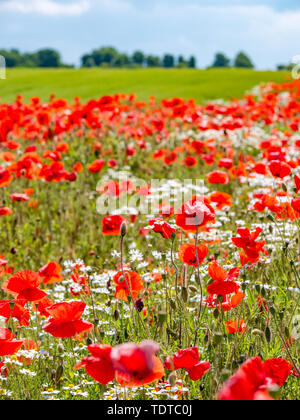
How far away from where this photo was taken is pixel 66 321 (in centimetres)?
197

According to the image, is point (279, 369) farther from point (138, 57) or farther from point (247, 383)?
point (138, 57)

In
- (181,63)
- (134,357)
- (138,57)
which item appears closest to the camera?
(134,357)

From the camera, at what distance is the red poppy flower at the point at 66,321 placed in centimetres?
194

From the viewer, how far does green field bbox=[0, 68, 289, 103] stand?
91.0 ft

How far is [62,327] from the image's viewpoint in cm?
197

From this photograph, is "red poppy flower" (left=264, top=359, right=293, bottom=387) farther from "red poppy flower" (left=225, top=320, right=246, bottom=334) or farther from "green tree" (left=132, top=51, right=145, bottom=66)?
"green tree" (left=132, top=51, right=145, bottom=66)

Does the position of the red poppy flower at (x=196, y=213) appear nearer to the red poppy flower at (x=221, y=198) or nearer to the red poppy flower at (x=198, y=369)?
the red poppy flower at (x=198, y=369)

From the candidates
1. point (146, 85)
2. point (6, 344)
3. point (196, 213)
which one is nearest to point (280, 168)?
point (196, 213)

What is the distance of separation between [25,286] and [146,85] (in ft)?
99.9

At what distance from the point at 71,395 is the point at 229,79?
31.8 meters

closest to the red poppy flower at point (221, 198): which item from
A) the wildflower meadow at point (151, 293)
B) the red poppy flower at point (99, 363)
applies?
Answer: the wildflower meadow at point (151, 293)

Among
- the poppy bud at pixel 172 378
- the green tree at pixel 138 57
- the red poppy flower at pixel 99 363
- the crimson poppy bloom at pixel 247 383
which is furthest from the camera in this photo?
the green tree at pixel 138 57

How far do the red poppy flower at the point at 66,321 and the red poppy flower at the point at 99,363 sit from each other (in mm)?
307
